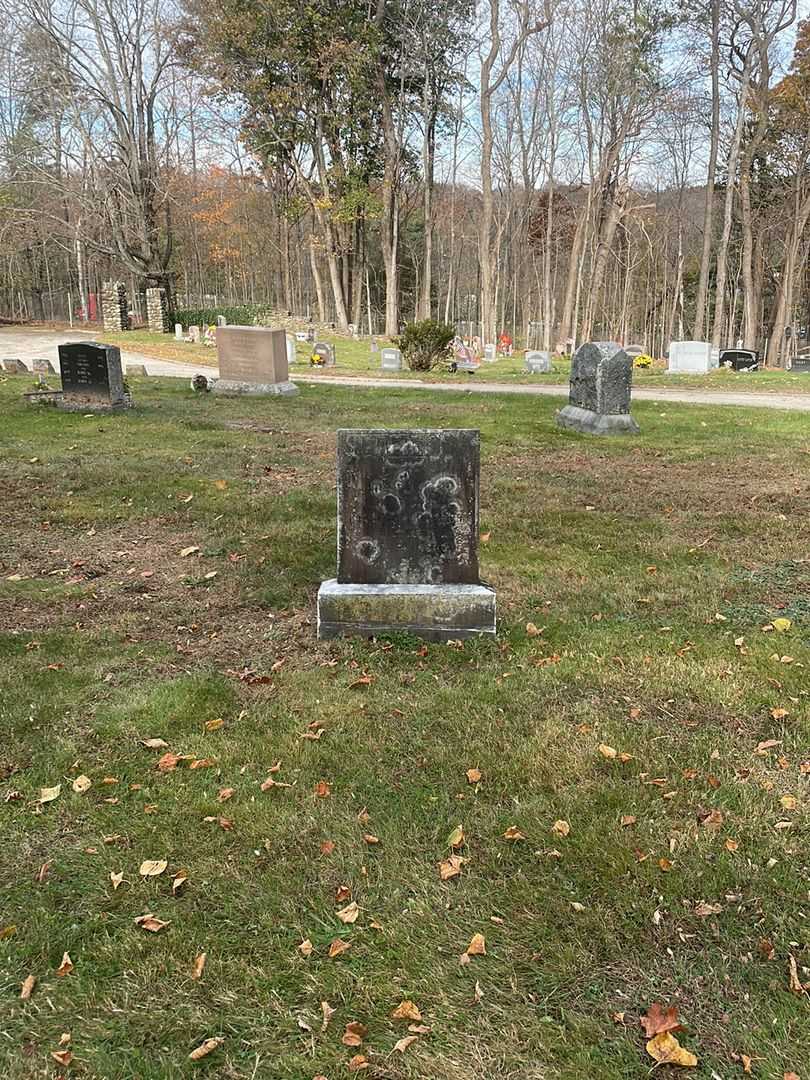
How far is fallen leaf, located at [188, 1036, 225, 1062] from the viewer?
201 centimetres

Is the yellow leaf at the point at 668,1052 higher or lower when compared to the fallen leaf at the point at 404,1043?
higher

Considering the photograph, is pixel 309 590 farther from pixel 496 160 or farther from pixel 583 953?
pixel 496 160

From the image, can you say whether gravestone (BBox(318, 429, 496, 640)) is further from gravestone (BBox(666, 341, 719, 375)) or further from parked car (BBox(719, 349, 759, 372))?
parked car (BBox(719, 349, 759, 372))

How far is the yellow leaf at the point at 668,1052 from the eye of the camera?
1.96 meters

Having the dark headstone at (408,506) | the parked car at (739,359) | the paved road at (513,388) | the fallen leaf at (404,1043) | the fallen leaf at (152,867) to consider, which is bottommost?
the fallen leaf at (404,1043)

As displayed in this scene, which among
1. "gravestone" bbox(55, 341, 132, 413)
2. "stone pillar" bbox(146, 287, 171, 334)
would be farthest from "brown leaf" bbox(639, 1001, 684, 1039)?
"stone pillar" bbox(146, 287, 171, 334)

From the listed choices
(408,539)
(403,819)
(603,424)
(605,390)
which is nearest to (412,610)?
(408,539)

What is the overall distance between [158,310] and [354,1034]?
45.2 metres

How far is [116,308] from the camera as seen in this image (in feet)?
146

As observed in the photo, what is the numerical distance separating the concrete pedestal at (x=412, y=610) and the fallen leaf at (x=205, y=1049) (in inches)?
102

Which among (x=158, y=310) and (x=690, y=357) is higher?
(x=158, y=310)

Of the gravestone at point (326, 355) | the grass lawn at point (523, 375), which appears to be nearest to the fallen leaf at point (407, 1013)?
the grass lawn at point (523, 375)

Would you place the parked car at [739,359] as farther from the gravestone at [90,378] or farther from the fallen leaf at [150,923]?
the fallen leaf at [150,923]

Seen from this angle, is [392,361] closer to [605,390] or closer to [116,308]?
[605,390]
